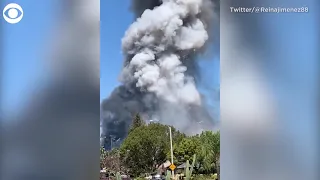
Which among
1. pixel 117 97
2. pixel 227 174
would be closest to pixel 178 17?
pixel 117 97

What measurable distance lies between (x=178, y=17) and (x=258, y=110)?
1.85ft

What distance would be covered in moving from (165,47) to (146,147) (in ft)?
1.53

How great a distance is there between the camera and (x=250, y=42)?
1.97 metres

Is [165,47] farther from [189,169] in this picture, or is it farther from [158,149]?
[189,169]

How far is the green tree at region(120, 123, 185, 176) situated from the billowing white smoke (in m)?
0.16

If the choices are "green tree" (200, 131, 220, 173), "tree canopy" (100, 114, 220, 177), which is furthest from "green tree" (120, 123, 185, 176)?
"green tree" (200, 131, 220, 173)

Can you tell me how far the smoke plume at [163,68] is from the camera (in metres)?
1.95

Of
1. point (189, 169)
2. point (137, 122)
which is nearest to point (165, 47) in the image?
point (137, 122)

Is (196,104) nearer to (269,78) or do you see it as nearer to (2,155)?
(269,78)

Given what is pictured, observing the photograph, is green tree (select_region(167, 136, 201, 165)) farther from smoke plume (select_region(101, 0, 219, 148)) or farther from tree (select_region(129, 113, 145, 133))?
tree (select_region(129, 113, 145, 133))

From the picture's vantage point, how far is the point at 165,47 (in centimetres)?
197

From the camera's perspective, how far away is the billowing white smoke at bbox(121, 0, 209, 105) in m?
1.96

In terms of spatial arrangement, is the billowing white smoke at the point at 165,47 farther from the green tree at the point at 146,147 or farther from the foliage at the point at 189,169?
the foliage at the point at 189,169

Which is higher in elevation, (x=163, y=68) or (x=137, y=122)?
(x=163, y=68)
